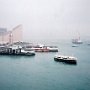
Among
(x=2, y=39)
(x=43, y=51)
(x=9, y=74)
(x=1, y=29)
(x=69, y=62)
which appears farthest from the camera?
(x=1, y=29)

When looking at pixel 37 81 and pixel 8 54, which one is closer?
pixel 37 81

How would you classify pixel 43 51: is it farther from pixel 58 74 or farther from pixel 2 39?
pixel 2 39

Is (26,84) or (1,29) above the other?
(1,29)

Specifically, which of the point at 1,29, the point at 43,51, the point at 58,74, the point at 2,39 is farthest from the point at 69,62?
the point at 1,29

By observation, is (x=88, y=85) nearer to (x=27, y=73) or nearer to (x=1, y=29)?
(x=27, y=73)

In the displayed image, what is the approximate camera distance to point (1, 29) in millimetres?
52438

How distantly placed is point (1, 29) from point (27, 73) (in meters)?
42.0

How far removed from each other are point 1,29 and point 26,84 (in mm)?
44283

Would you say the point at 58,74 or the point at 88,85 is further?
the point at 58,74

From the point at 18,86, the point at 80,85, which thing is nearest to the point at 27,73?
the point at 18,86

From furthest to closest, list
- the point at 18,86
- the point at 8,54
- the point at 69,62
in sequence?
1. the point at 8,54
2. the point at 69,62
3. the point at 18,86

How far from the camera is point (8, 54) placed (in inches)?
802

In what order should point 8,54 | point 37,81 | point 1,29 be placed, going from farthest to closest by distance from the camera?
point 1,29
point 8,54
point 37,81

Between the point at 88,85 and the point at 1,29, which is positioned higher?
the point at 1,29
